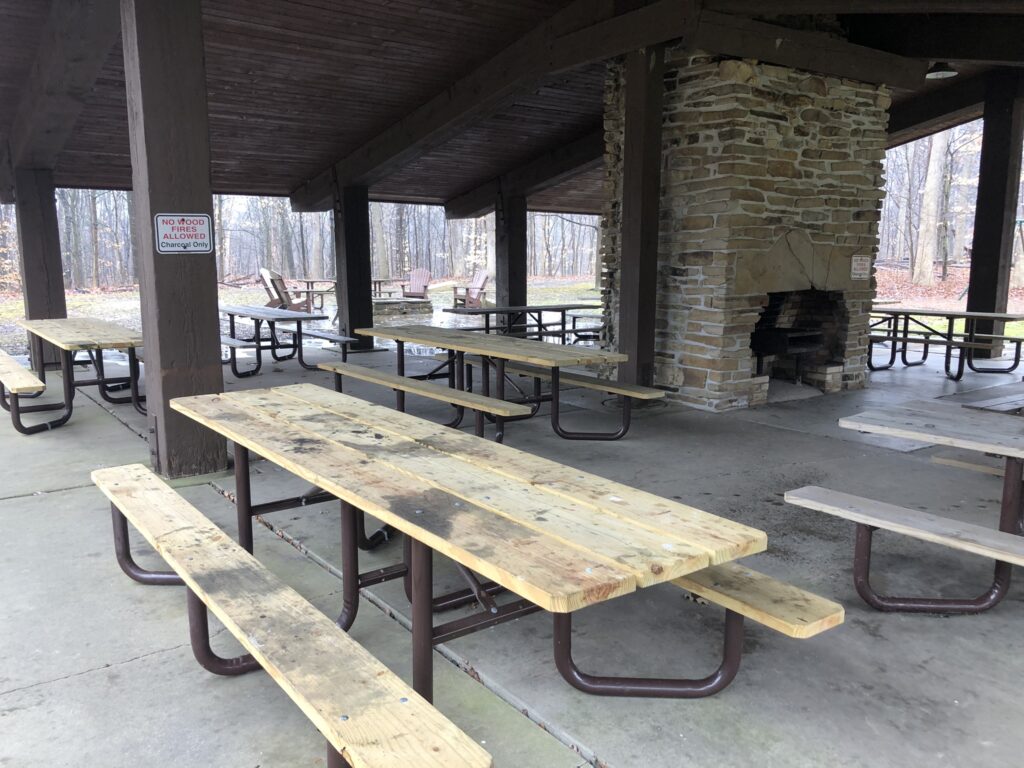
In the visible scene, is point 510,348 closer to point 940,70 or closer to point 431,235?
point 940,70

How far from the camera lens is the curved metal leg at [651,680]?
195 centimetres

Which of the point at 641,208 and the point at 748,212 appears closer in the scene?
the point at 641,208

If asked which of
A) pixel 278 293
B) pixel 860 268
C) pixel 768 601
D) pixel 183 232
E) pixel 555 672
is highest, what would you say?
pixel 183 232

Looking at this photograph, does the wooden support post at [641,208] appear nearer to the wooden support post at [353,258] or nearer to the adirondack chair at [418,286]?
the wooden support post at [353,258]

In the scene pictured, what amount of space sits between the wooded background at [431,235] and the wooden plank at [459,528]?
21.2 m

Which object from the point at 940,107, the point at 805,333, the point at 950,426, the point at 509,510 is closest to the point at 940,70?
the point at 940,107

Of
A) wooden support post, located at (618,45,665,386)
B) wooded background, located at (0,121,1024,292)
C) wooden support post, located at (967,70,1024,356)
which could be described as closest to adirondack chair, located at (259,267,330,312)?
wooden support post, located at (618,45,665,386)

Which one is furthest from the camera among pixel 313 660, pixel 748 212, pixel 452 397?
pixel 748 212

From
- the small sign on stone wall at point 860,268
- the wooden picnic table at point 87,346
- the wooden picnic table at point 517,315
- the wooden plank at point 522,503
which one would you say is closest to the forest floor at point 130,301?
the wooden picnic table at point 517,315

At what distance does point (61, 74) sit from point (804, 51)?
5.37 m

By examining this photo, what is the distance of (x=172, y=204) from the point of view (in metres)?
3.80

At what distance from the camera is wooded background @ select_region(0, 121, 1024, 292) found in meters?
21.3

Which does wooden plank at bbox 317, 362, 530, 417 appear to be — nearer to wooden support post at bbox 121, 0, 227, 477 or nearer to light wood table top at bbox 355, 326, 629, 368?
light wood table top at bbox 355, 326, 629, 368

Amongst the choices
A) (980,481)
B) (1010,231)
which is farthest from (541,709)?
(1010,231)
